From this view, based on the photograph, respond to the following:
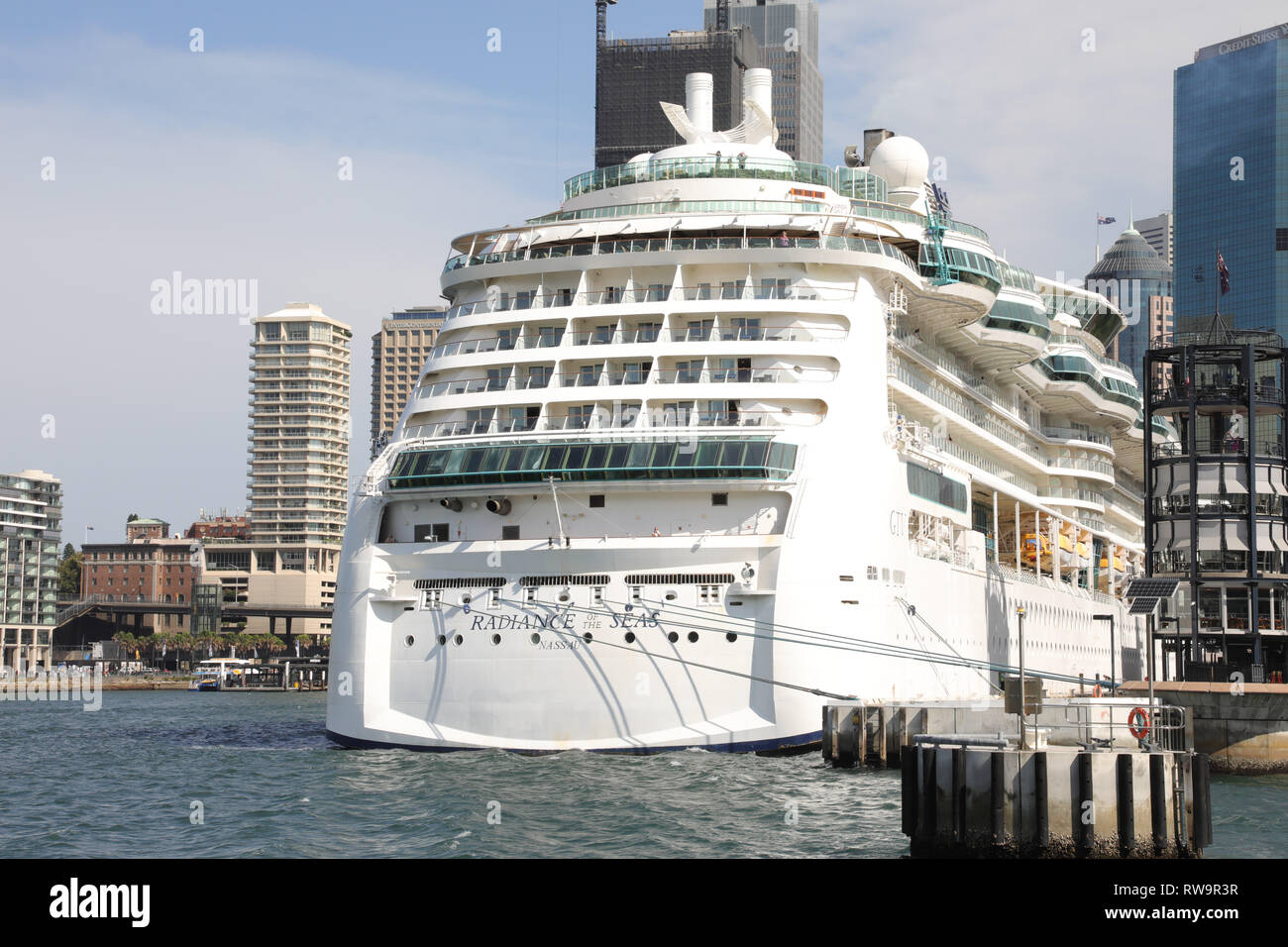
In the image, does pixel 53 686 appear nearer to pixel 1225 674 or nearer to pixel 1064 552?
pixel 1064 552

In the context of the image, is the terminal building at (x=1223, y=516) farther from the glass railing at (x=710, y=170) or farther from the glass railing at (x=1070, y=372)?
the glass railing at (x=1070, y=372)

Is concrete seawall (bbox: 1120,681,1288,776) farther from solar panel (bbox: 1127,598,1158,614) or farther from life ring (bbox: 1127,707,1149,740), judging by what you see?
life ring (bbox: 1127,707,1149,740)

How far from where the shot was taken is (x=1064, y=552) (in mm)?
65438

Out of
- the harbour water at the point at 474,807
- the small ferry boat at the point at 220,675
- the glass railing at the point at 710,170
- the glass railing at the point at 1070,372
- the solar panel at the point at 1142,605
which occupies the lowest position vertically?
the small ferry boat at the point at 220,675

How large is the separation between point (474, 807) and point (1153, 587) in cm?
2394

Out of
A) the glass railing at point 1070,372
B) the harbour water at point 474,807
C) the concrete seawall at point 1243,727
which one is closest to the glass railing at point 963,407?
the glass railing at point 1070,372

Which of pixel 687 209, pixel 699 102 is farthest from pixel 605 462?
pixel 699 102

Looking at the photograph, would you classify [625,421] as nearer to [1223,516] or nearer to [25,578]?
[1223,516]

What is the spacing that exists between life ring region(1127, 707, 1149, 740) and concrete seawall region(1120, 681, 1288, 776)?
360 inches

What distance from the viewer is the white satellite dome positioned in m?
56.3

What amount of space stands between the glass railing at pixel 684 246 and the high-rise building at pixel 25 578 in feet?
376

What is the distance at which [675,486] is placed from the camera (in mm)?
35969

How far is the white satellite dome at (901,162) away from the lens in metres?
56.3
